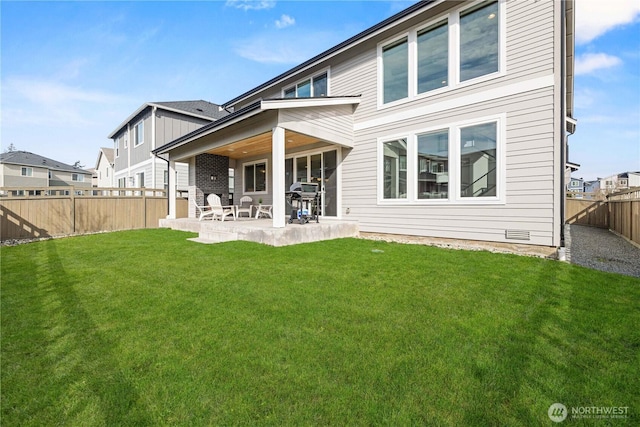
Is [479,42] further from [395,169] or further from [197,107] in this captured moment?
[197,107]

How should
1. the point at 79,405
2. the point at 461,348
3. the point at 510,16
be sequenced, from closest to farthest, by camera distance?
1. the point at 79,405
2. the point at 461,348
3. the point at 510,16

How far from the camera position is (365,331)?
264cm

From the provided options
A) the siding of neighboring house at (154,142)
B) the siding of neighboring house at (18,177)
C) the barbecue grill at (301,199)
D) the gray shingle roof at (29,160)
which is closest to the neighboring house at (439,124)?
the barbecue grill at (301,199)

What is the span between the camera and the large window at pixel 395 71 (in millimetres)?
7691

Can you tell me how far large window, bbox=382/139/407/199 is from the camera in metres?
7.68

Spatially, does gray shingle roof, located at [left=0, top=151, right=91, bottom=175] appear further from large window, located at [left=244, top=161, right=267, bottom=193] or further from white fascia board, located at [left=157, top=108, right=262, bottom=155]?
large window, located at [left=244, top=161, right=267, bottom=193]

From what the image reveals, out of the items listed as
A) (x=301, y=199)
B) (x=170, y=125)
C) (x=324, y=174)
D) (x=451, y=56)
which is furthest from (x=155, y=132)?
(x=451, y=56)

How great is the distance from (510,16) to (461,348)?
7.16 meters

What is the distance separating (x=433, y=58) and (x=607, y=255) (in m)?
6.09

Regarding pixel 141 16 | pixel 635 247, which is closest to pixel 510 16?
pixel 635 247

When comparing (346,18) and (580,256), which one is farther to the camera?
(346,18)

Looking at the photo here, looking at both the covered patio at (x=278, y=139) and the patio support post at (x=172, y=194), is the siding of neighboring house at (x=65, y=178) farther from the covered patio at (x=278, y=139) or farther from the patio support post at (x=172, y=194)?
the patio support post at (x=172, y=194)

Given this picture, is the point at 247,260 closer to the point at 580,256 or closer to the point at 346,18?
the point at 580,256

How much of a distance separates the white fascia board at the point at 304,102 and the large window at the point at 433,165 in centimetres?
240
